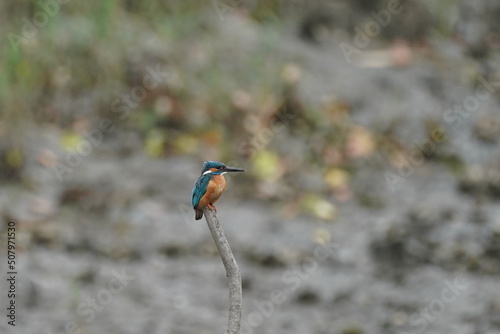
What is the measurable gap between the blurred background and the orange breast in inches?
123

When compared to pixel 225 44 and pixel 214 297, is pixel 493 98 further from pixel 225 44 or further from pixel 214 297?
pixel 214 297

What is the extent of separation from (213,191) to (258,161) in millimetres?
4798

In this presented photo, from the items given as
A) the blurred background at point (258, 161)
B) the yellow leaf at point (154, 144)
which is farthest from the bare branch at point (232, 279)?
the yellow leaf at point (154, 144)

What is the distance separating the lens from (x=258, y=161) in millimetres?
7254

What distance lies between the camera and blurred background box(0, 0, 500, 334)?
5801mm

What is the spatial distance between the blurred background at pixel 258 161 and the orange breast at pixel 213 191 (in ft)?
10.2

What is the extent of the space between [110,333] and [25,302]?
669 mm

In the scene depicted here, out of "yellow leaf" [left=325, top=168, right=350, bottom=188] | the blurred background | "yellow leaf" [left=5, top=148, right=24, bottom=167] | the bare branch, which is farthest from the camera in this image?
"yellow leaf" [left=325, top=168, right=350, bottom=188]

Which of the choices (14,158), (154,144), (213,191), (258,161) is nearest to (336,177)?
(258,161)

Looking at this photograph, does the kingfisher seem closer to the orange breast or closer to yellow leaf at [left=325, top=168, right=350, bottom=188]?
the orange breast

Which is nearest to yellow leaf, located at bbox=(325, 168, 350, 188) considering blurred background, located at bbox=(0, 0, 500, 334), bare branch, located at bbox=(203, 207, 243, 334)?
blurred background, located at bbox=(0, 0, 500, 334)

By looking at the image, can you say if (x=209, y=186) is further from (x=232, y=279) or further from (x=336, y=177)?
(x=336, y=177)

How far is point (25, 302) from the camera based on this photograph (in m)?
5.55

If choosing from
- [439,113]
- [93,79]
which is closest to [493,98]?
[439,113]
